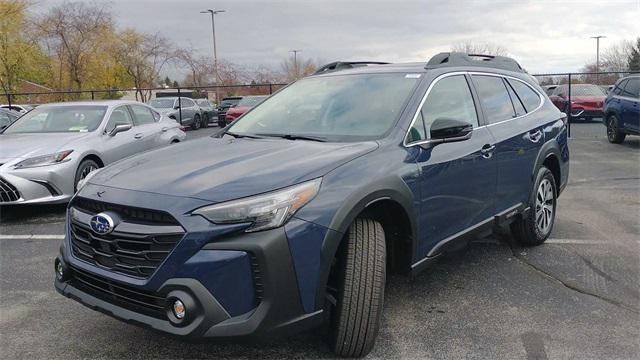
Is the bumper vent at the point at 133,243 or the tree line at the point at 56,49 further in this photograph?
the tree line at the point at 56,49

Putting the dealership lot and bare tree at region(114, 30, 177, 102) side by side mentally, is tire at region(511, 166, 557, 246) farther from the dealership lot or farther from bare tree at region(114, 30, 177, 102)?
bare tree at region(114, 30, 177, 102)

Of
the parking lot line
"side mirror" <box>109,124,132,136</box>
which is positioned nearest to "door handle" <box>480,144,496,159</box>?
the parking lot line

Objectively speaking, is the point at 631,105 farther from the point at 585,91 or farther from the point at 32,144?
the point at 32,144

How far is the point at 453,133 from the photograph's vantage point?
3.52 m

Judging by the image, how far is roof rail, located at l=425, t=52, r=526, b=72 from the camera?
421 cm

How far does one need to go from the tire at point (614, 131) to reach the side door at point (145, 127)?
11130mm

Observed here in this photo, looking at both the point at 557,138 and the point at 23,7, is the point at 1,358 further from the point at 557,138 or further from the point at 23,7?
the point at 23,7

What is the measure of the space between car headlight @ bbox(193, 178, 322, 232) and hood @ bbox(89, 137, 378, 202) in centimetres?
5

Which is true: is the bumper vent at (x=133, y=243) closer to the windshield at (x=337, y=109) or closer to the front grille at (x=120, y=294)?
the front grille at (x=120, y=294)

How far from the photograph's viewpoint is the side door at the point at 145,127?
8.59 metres

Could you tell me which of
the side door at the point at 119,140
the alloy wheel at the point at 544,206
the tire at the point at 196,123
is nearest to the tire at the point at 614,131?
the alloy wheel at the point at 544,206

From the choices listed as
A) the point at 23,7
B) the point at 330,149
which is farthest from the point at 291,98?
the point at 23,7

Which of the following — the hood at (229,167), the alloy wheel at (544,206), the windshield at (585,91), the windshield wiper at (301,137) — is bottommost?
the alloy wheel at (544,206)

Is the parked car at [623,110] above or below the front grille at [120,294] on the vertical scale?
above
